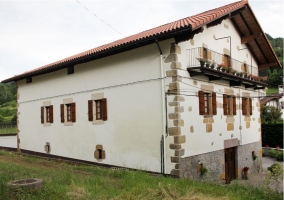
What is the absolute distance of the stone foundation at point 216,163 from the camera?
10.3 m

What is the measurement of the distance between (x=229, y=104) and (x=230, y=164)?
275 cm

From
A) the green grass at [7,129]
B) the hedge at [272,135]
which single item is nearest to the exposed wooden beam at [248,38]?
the hedge at [272,135]

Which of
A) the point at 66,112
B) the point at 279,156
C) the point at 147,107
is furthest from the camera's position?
the point at 279,156

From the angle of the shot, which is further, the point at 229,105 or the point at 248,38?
the point at 248,38

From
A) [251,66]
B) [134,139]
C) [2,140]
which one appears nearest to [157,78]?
[134,139]

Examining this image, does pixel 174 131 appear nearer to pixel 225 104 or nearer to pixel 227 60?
pixel 225 104

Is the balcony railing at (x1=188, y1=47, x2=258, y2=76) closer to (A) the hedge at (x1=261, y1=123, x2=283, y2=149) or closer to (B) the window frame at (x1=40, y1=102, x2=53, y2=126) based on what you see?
(B) the window frame at (x1=40, y1=102, x2=53, y2=126)

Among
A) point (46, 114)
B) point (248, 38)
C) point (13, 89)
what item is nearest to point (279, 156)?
point (248, 38)

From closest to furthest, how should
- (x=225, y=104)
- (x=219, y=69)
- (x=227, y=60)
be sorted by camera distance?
(x=219, y=69), (x=225, y=104), (x=227, y=60)

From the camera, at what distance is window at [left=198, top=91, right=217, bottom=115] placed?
11.3 m

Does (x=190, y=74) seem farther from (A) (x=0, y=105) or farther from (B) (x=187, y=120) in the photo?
(A) (x=0, y=105)

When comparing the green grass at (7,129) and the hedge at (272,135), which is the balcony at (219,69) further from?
the green grass at (7,129)

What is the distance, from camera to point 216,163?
477 inches

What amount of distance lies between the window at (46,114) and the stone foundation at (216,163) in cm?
824
